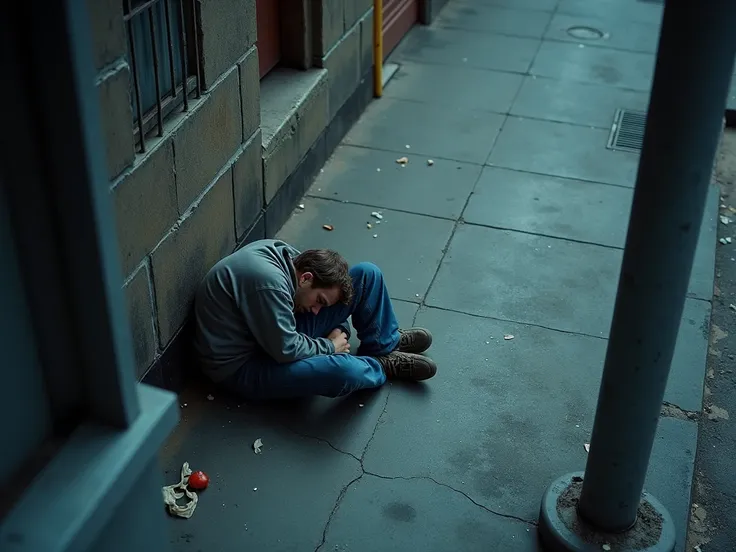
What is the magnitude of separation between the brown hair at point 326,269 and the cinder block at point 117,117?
0.98 meters

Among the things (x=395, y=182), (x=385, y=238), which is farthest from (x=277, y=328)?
(x=395, y=182)

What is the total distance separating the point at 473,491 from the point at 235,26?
247cm

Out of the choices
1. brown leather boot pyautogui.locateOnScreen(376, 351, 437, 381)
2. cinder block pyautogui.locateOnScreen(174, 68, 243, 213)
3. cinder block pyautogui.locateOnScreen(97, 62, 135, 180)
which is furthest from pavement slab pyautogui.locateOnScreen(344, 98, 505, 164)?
cinder block pyautogui.locateOnScreen(97, 62, 135, 180)

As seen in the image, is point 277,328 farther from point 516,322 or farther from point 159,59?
point 516,322

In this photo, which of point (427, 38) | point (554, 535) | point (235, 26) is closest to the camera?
point (554, 535)

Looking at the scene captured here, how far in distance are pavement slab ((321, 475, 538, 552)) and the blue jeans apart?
51 cm

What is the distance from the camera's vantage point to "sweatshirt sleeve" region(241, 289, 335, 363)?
3.93 meters

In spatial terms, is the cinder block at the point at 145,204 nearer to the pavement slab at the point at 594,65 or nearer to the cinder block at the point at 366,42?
the cinder block at the point at 366,42

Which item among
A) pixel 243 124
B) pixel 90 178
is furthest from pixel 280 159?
pixel 90 178

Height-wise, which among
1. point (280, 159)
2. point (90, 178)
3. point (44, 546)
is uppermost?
point (90, 178)

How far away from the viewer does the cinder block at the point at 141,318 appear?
368 cm

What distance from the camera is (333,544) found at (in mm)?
3529

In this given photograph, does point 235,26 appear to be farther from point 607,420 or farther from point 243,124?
point 607,420

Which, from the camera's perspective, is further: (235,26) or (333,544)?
(235,26)
